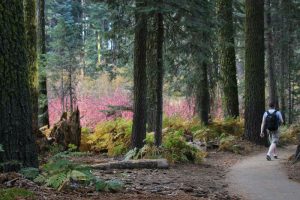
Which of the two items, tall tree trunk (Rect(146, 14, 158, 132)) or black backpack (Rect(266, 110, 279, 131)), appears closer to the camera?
tall tree trunk (Rect(146, 14, 158, 132))

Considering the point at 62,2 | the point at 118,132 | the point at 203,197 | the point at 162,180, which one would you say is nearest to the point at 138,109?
the point at 118,132

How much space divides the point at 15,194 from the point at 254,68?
42.1ft

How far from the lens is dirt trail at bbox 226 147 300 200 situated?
7973 mm

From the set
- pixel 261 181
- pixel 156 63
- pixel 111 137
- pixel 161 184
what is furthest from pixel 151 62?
pixel 161 184

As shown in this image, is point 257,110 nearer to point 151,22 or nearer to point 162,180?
point 151,22

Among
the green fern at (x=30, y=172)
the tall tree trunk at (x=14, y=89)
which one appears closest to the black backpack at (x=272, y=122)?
the tall tree trunk at (x=14, y=89)

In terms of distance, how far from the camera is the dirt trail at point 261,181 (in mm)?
7973

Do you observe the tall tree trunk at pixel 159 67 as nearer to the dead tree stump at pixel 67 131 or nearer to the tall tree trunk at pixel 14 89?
the dead tree stump at pixel 67 131

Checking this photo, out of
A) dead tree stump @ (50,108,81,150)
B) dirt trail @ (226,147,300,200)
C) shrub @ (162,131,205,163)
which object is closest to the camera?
dirt trail @ (226,147,300,200)

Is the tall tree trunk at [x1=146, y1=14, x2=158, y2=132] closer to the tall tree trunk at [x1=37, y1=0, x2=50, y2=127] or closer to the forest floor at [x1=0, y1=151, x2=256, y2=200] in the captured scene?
the forest floor at [x1=0, y1=151, x2=256, y2=200]

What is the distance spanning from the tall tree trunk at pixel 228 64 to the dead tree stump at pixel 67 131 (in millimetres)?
8023

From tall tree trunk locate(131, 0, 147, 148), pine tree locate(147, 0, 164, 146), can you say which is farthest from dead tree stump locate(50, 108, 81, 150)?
pine tree locate(147, 0, 164, 146)

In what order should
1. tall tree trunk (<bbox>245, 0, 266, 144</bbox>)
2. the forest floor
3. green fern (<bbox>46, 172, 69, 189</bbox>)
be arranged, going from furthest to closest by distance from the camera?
tall tree trunk (<bbox>245, 0, 266, 144</bbox>), green fern (<bbox>46, 172, 69, 189</bbox>), the forest floor

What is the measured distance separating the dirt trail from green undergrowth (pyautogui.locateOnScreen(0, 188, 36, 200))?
4.13 meters
